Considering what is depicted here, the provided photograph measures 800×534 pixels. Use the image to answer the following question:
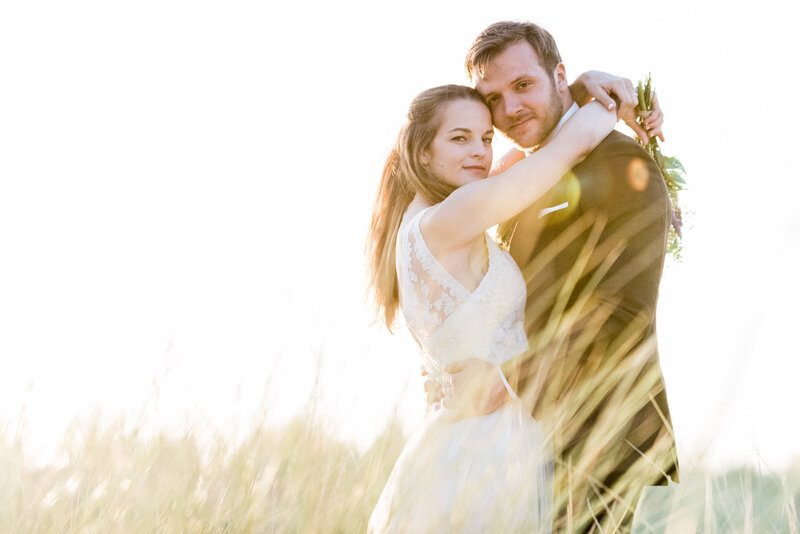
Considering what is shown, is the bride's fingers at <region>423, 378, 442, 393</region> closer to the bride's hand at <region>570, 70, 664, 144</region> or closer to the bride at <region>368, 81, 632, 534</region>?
the bride at <region>368, 81, 632, 534</region>

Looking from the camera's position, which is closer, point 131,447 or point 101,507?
point 101,507

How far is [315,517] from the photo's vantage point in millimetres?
2113

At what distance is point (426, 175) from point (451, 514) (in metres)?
2.01

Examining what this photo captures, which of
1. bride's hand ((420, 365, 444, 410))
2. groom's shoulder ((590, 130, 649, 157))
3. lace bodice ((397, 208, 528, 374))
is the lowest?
bride's hand ((420, 365, 444, 410))

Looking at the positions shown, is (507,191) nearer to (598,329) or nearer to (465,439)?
(598,329)

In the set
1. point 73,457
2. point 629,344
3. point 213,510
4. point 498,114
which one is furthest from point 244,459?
point 498,114

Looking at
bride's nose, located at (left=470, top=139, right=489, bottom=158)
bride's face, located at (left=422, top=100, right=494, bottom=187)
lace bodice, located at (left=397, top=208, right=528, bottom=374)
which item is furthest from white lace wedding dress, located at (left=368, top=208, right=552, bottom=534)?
bride's nose, located at (left=470, top=139, right=489, bottom=158)

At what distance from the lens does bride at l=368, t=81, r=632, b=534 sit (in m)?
2.32

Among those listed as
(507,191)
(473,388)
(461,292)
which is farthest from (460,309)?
(507,191)

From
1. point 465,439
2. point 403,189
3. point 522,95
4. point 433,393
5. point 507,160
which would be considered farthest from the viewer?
point 507,160

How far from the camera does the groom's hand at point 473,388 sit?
10.2 ft

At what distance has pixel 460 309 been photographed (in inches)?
130

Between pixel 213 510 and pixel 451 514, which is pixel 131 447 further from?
pixel 451 514

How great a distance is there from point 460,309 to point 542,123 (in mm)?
1405
